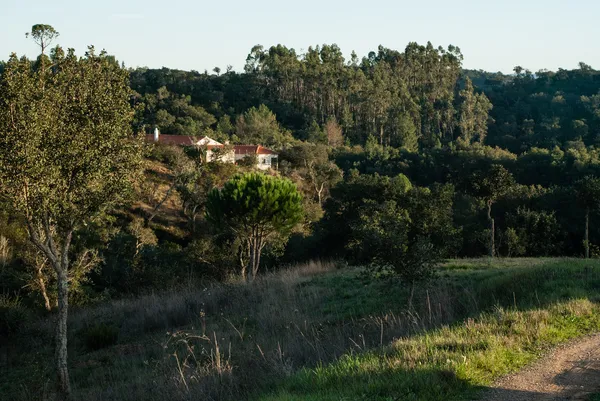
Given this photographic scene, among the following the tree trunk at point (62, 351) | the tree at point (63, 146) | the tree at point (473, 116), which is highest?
the tree at point (473, 116)

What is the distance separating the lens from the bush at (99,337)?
1856 centimetres

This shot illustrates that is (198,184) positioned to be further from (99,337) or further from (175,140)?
(99,337)

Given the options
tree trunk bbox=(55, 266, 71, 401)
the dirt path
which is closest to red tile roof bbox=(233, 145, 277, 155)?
tree trunk bbox=(55, 266, 71, 401)

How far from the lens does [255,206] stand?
95.9 ft

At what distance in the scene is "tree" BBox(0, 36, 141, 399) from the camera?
44.3 ft

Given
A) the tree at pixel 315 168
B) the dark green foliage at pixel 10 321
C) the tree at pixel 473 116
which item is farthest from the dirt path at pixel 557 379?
the tree at pixel 473 116

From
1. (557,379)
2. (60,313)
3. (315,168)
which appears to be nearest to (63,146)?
(60,313)

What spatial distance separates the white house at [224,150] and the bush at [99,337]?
4356 centimetres

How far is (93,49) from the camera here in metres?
15.3

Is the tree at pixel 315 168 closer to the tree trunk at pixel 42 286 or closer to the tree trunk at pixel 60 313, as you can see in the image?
the tree trunk at pixel 42 286

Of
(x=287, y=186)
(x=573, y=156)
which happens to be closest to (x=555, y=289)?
(x=287, y=186)

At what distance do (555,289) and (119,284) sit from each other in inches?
1193

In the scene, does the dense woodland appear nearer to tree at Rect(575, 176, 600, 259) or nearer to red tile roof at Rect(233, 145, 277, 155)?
tree at Rect(575, 176, 600, 259)

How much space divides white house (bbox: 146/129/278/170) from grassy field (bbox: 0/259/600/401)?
3948 centimetres
